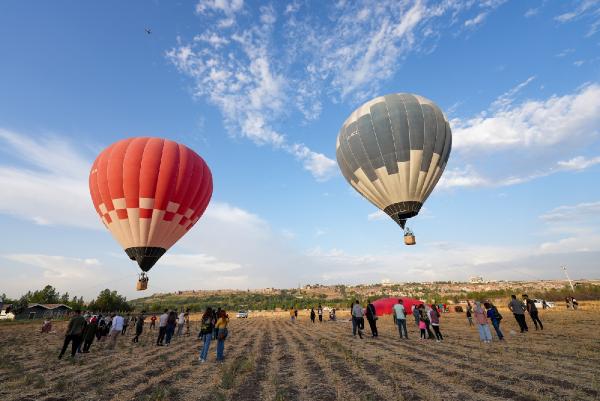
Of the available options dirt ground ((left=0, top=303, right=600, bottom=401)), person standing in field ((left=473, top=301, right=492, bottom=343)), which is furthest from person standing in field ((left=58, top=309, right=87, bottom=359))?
person standing in field ((left=473, top=301, right=492, bottom=343))

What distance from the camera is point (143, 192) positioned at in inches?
779

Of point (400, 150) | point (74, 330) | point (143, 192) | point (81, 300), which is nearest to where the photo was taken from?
point (74, 330)

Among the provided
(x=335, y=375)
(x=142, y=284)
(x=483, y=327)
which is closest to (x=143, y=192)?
(x=142, y=284)

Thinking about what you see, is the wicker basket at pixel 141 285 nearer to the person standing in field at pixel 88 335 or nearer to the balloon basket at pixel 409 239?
the person standing in field at pixel 88 335

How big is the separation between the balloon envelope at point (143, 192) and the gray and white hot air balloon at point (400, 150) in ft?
41.6

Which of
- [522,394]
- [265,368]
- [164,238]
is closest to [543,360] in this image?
[522,394]

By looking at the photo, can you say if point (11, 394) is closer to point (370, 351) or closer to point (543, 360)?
point (370, 351)

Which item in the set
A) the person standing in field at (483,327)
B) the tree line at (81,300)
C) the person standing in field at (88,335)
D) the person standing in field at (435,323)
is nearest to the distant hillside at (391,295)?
the tree line at (81,300)

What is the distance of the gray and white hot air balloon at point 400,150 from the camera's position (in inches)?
802

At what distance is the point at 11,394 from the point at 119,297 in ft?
271

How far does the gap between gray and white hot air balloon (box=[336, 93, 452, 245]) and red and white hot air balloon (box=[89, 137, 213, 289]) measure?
41.4 ft

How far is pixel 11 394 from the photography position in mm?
6434

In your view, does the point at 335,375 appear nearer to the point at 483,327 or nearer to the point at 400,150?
the point at 483,327

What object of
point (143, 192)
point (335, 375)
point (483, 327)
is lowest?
point (335, 375)
